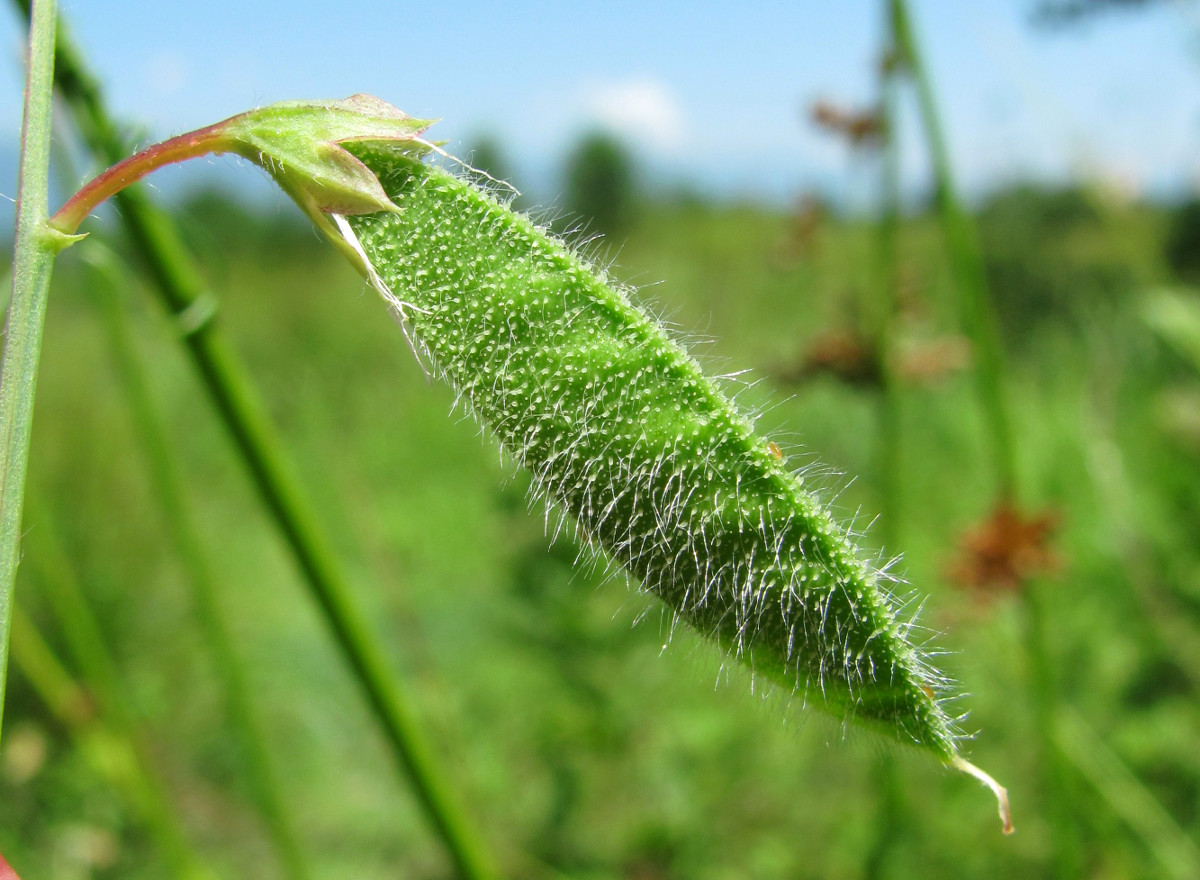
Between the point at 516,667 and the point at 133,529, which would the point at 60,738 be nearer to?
the point at 133,529

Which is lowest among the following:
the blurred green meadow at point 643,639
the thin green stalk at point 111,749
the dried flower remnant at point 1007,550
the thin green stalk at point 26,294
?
the blurred green meadow at point 643,639

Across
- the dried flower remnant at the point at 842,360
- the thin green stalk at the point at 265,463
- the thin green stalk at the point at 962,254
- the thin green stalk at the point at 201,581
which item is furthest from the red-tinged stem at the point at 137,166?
the dried flower remnant at the point at 842,360

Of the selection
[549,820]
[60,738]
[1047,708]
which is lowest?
[549,820]

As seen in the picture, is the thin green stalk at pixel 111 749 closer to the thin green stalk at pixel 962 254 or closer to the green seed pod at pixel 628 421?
the green seed pod at pixel 628 421

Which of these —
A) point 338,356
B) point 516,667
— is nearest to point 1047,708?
point 516,667

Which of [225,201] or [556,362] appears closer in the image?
[556,362]

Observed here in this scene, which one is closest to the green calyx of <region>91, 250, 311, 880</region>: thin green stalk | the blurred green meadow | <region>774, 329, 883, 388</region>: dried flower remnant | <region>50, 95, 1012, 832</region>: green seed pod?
<region>50, 95, 1012, 832</region>: green seed pod

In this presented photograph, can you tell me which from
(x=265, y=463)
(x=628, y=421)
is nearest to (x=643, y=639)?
(x=265, y=463)
